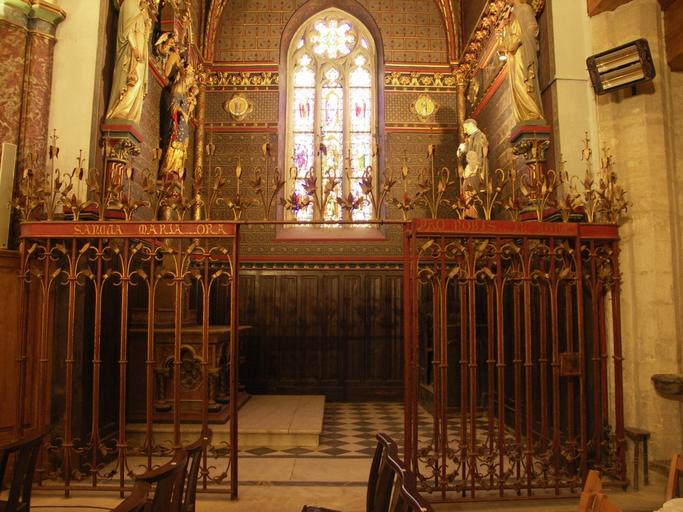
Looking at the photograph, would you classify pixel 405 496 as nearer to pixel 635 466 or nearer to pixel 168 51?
pixel 635 466

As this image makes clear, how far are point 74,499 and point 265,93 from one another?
8.49m

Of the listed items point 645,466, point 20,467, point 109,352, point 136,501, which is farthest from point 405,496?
point 109,352

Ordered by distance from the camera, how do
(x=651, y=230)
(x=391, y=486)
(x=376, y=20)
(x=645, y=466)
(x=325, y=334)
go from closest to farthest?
1. (x=391, y=486)
2. (x=645, y=466)
3. (x=651, y=230)
4. (x=325, y=334)
5. (x=376, y=20)

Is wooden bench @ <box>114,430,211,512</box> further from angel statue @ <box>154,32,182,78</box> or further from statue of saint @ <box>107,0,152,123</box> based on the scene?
angel statue @ <box>154,32,182,78</box>

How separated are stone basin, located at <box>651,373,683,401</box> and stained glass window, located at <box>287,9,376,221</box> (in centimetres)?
704

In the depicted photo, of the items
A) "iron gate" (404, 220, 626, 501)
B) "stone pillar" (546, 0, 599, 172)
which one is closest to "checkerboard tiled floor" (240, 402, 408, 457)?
"iron gate" (404, 220, 626, 501)

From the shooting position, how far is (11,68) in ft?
18.1

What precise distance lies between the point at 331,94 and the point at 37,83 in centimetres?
707

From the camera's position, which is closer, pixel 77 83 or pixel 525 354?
pixel 525 354

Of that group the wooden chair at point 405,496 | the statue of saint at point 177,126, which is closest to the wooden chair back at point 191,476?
the wooden chair at point 405,496

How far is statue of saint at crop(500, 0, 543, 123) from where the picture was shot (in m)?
6.25

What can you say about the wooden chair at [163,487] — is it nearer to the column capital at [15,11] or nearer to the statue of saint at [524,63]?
the column capital at [15,11]

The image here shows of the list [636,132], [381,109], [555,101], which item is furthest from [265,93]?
[636,132]

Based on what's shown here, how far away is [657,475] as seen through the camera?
4930mm
